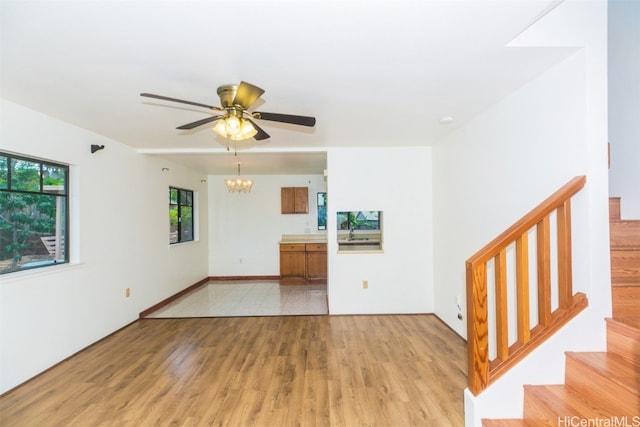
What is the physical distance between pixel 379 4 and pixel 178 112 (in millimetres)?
2065

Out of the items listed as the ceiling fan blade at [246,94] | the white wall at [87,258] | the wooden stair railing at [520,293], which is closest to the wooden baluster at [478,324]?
the wooden stair railing at [520,293]

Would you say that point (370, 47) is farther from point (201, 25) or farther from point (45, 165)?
point (45, 165)

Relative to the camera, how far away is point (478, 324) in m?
1.56

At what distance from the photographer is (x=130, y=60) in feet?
5.89

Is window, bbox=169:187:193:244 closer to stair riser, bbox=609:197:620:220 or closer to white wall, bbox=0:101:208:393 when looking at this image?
white wall, bbox=0:101:208:393

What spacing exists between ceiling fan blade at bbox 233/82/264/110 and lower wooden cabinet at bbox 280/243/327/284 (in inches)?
179

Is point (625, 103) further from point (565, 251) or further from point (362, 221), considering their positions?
point (362, 221)

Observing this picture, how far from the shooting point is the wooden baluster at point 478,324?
1554mm

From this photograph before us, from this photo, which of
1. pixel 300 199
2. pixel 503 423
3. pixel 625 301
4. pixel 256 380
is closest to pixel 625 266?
pixel 625 301

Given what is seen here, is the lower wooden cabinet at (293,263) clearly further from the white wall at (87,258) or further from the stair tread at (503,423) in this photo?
the stair tread at (503,423)

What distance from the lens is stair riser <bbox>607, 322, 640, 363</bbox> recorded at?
1526 mm

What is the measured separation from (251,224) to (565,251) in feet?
19.4

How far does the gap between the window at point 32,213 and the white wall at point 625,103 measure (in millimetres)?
5006

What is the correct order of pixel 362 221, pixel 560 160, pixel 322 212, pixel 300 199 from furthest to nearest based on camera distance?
pixel 322 212 < pixel 300 199 < pixel 362 221 < pixel 560 160
